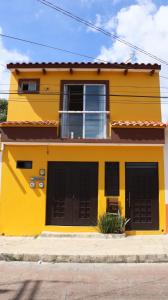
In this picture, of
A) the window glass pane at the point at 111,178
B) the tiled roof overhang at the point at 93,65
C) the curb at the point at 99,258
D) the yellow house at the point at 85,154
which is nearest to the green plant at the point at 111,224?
the yellow house at the point at 85,154

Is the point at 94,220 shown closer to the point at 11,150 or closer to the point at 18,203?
the point at 18,203

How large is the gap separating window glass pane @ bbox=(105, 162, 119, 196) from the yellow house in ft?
0.11

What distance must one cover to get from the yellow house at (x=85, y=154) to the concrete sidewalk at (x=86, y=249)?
896mm

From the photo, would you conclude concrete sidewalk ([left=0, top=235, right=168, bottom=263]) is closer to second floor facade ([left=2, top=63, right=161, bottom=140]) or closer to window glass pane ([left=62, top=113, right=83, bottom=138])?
window glass pane ([left=62, top=113, right=83, bottom=138])

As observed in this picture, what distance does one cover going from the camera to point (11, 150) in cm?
1150

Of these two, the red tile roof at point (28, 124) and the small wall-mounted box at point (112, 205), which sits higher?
the red tile roof at point (28, 124)

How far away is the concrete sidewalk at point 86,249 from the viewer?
26.2 feet

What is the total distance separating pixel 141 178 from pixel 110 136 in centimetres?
185

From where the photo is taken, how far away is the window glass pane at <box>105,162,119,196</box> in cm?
1123

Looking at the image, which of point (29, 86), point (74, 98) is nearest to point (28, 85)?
point (29, 86)

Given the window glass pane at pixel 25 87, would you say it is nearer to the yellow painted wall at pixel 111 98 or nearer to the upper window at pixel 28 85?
the upper window at pixel 28 85

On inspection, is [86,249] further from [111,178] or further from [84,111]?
[84,111]

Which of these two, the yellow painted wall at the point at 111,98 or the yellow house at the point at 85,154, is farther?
the yellow painted wall at the point at 111,98

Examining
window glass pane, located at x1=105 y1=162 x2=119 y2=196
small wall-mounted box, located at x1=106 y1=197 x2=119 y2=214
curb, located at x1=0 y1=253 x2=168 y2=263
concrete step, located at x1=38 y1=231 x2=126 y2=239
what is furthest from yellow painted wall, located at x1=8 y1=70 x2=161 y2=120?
curb, located at x1=0 y1=253 x2=168 y2=263
